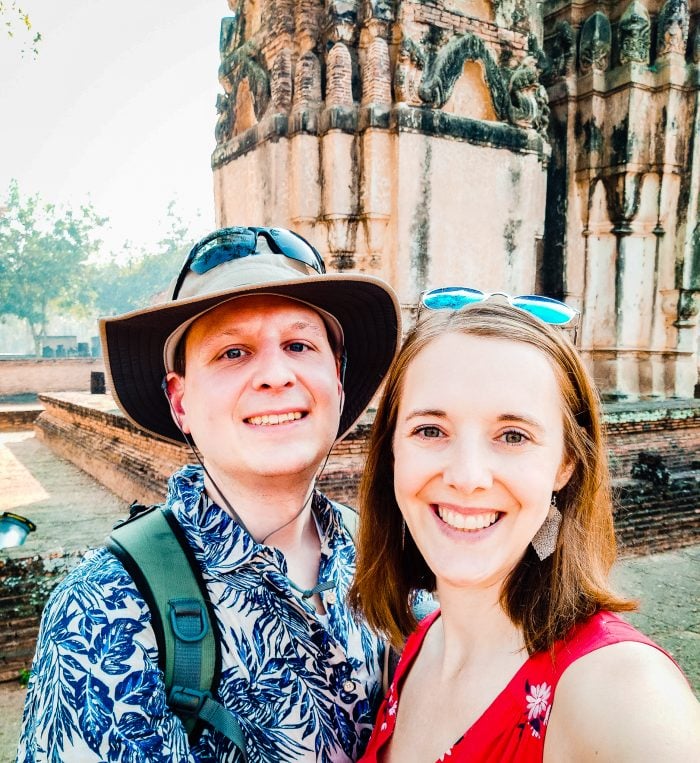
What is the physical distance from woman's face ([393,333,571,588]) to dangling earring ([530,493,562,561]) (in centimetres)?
5

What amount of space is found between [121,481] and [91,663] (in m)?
5.90

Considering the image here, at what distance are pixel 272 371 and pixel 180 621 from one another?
534mm

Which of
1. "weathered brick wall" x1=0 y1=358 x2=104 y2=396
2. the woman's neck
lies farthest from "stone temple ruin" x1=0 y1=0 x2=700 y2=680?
"weathered brick wall" x1=0 y1=358 x2=104 y2=396

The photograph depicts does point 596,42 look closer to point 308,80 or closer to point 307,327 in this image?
point 308,80

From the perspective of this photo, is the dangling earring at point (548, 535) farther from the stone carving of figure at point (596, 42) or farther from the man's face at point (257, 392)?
the stone carving of figure at point (596, 42)

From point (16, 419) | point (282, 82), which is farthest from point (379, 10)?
point (16, 419)

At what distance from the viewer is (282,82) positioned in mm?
6281

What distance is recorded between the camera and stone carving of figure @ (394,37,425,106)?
6000mm

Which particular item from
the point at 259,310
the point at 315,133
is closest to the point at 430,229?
the point at 315,133

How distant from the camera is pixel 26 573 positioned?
3822mm

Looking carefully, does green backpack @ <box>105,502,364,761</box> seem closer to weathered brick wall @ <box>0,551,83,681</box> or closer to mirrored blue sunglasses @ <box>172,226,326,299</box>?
mirrored blue sunglasses @ <box>172,226,326,299</box>

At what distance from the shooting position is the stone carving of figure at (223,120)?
7168mm

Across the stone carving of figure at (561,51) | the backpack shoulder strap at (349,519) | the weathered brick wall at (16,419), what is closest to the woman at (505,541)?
the backpack shoulder strap at (349,519)

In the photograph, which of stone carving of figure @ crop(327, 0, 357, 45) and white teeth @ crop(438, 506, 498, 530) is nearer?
white teeth @ crop(438, 506, 498, 530)
